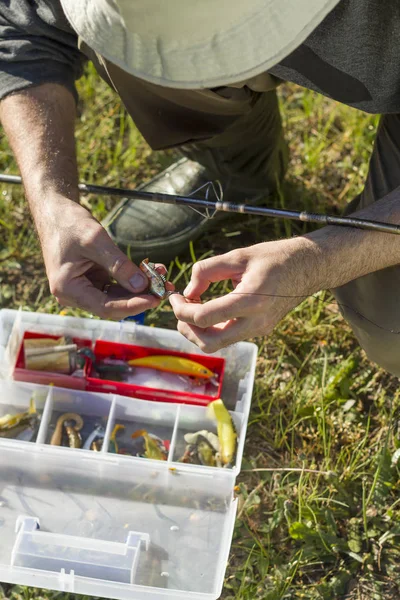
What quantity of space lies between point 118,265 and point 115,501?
32.5 inches

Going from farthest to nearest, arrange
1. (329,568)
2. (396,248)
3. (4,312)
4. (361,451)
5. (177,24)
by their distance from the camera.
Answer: (4,312), (361,451), (329,568), (396,248), (177,24)

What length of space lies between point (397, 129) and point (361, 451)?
1045 mm

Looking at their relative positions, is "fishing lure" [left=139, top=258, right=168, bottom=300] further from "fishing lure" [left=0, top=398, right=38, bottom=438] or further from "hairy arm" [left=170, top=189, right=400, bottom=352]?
"fishing lure" [left=0, top=398, right=38, bottom=438]

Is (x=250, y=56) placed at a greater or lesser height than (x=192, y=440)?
greater

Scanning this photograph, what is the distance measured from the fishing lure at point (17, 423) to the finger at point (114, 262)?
0.71 m

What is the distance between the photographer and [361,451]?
2488 millimetres

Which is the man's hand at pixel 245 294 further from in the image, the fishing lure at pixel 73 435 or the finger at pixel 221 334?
the fishing lure at pixel 73 435

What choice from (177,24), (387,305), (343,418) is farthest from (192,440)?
(177,24)

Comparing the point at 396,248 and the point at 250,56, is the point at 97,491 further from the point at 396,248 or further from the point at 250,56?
the point at 250,56

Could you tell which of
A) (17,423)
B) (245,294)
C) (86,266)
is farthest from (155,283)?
(17,423)

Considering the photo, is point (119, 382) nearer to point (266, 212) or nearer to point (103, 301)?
point (103, 301)

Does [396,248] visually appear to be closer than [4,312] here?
Yes

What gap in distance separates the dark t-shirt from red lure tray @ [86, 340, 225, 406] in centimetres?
90

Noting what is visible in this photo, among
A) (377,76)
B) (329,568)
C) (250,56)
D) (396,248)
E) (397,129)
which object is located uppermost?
(250,56)
